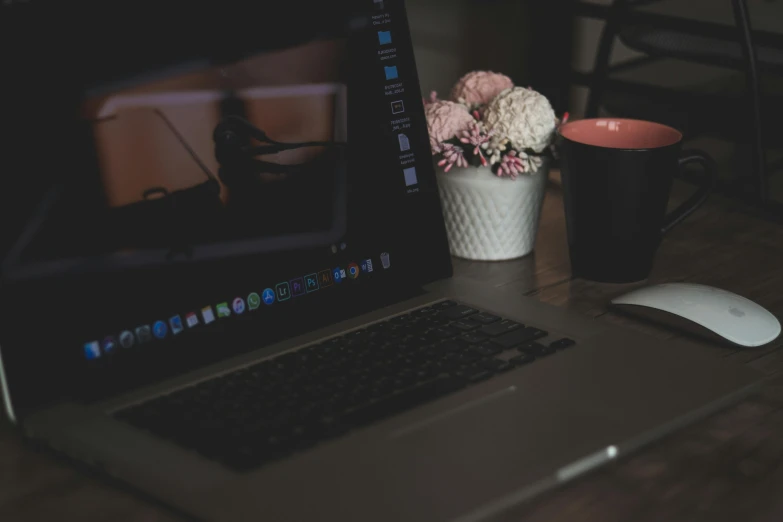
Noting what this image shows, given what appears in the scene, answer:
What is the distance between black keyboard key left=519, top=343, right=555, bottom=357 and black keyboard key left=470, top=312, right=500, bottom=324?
5 centimetres

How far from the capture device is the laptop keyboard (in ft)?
2.17

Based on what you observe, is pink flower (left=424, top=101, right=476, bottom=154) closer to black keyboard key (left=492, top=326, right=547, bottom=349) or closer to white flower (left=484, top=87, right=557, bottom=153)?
white flower (left=484, top=87, right=557, bottom=153)

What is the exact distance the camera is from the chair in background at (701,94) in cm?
120

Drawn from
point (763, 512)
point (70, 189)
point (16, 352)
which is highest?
point (70, 189)

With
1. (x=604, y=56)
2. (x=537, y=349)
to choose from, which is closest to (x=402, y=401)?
(x=537, y=349)

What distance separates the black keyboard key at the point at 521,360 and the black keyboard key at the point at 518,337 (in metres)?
0.02

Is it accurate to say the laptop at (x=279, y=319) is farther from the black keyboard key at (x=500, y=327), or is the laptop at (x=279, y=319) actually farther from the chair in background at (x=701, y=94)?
the chair in background at (x=701, y=94)

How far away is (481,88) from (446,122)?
88mm

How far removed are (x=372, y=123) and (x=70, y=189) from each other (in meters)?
0.31

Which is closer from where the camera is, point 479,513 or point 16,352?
point 479,513

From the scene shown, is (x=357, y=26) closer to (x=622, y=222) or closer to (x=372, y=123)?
(x=372, y=123)

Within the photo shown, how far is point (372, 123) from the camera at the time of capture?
2.97ft

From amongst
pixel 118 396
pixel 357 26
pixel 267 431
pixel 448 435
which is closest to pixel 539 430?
pixel 448 435

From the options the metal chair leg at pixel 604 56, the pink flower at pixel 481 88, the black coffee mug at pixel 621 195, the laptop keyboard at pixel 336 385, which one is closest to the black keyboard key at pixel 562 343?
the laptop keyboard at pixel 336 385
